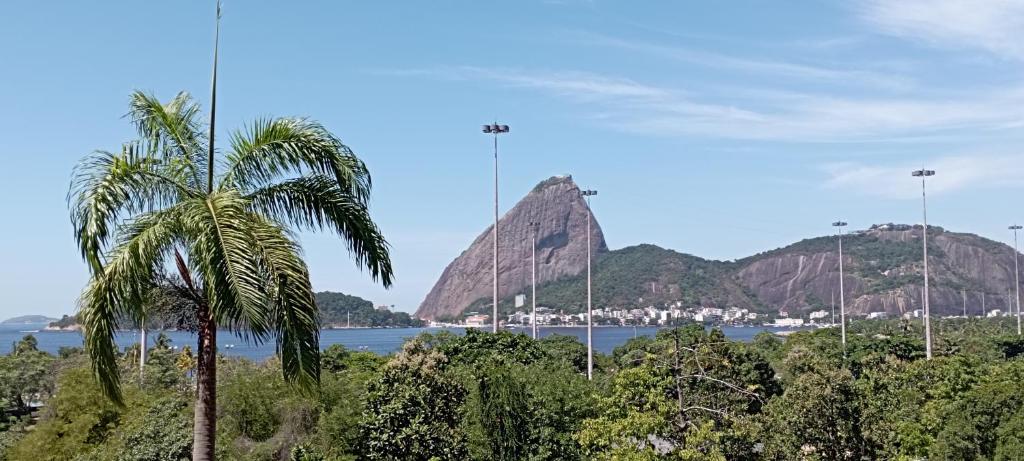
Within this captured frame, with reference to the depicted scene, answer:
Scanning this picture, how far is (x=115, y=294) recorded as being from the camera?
7.52 metres

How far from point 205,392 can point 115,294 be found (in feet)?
3.96

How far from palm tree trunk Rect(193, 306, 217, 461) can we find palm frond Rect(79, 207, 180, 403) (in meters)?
0.59

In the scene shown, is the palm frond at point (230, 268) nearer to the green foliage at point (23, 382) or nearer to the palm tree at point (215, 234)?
the palm tree at point (215, 234)

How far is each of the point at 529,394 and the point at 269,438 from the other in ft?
29.4

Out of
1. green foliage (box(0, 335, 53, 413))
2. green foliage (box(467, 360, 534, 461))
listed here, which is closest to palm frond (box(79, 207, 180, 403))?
green foliage (box(467, 360, 534, 461))

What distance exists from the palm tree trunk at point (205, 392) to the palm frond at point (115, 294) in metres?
0.59

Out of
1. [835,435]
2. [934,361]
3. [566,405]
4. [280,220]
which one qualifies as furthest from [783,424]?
[280,220]

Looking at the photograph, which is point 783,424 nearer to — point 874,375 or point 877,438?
point 877,438

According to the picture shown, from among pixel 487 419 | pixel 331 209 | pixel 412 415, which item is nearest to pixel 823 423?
pixel 487 419

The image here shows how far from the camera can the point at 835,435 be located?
2264 centimetres

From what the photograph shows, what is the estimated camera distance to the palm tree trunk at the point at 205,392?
26.6ft

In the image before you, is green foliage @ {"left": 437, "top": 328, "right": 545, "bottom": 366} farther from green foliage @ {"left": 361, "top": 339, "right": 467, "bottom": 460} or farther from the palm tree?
the palm tree

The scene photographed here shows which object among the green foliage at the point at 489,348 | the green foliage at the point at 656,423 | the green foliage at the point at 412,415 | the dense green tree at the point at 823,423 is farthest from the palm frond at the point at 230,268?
the green foliage at the point at 489,348

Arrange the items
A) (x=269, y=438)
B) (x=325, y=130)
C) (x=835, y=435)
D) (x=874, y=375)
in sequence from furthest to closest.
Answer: (x=874, y=375) < (x=269, y=438) < (x=835, y=435) < (x=325, y=130)
